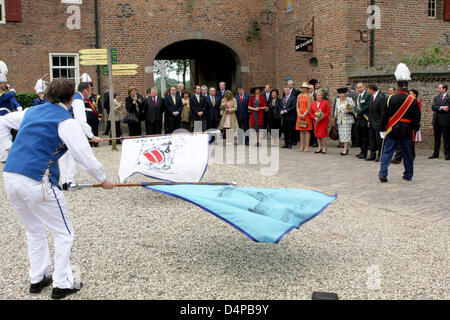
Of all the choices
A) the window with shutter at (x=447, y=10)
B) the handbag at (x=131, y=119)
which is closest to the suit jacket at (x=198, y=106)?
the handbag at (x=131, y=119)

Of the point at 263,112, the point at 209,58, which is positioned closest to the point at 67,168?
the point at 263,112

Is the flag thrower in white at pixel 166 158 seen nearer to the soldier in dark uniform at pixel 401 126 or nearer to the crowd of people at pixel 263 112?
the soldier in dark uniform at pixel 401 126

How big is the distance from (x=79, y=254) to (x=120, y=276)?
0.88 metres

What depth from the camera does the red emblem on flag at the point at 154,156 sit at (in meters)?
8.10

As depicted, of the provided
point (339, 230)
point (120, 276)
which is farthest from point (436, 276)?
point (120, 276)

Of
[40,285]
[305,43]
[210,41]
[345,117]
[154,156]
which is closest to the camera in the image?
[40,285]

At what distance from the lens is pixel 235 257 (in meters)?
5.04

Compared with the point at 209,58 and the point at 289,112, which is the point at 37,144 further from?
the point at 209,58

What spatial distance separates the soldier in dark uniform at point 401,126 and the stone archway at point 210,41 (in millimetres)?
13003

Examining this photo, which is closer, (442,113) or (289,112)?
(442,113)

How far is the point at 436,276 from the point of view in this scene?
173 inches

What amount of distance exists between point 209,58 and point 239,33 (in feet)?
17.2

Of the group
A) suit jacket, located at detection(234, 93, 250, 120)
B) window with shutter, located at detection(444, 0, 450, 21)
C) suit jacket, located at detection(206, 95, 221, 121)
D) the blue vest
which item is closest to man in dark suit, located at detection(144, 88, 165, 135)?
suit jacket, located at detection(206, 95, 221, 121)
